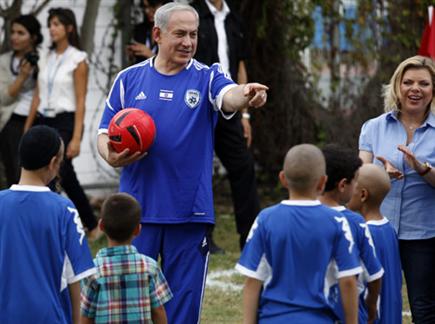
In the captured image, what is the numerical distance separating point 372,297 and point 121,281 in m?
1.22

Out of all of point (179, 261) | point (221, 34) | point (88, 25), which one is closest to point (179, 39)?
point (179, 261)

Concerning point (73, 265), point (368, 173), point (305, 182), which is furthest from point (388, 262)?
point (73, 265)

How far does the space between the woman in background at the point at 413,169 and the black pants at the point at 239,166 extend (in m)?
3.06

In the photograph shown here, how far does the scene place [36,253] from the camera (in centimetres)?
532

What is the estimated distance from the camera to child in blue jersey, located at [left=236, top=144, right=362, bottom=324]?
4949mm

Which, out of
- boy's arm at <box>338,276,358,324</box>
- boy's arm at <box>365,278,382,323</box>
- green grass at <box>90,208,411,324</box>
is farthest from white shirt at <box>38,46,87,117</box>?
boy's arm at <box>338,276,358,324</box>

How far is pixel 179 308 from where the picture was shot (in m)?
6.23

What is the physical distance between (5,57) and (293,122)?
12.9 feet

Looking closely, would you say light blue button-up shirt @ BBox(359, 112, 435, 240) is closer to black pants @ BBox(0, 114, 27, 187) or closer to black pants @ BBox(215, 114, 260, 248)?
black pants @ BBox(215, 114, 260, 248)

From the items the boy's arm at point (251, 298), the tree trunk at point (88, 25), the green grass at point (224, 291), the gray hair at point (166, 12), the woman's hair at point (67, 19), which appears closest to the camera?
the boy's arm at point (251, 298)

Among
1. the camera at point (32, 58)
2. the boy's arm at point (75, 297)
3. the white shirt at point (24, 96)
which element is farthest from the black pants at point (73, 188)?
the boy's arm at point (75, 297)

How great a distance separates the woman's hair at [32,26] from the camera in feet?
36.1

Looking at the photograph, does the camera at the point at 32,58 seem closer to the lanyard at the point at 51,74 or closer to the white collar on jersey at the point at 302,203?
the lanyard at the point at 51,74

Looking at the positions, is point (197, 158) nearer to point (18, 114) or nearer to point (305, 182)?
point (305, 182)
